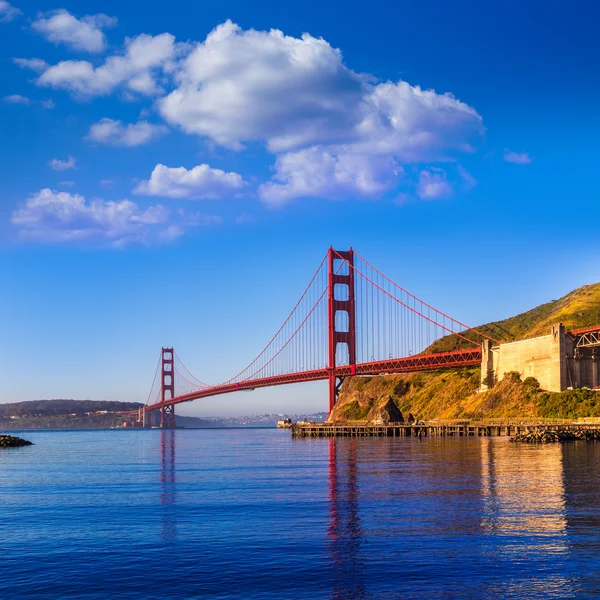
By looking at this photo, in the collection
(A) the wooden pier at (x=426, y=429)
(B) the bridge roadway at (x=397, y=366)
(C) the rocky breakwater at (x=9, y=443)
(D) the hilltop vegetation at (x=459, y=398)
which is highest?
(B) the bridge roadway at (x=397, y=366)

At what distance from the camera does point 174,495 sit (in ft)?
144

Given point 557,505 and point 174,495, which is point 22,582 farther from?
point 557,505

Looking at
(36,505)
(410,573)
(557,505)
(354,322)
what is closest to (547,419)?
(354,322)

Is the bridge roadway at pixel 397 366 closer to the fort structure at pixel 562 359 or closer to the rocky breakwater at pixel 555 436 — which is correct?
the fort structure at pixel 562 359

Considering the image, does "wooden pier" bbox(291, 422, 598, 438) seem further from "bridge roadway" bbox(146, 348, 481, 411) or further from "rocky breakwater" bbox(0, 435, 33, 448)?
"rocky breakwater" bbox(0, 435, 33, 448)

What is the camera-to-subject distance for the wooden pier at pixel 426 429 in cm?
9725

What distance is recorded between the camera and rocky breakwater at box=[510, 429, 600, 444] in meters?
87.2

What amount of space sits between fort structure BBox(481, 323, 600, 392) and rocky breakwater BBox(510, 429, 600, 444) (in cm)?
2344

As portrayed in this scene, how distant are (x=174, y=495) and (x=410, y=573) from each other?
23.0m

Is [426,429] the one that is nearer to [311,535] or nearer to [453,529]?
[453,529]

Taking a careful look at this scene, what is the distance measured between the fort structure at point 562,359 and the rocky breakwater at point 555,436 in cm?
2344

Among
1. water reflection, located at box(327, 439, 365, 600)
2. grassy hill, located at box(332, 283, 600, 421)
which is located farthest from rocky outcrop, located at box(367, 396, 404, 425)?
water reflection, located at box(327, 439, 365, 600)

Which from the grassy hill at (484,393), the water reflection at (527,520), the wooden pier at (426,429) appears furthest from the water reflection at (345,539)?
the grassy hill at (484,393)

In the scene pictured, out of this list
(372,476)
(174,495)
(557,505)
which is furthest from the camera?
(372,476)
